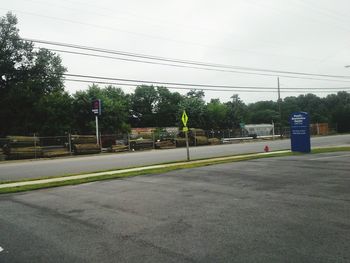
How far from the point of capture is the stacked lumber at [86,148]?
35031mm

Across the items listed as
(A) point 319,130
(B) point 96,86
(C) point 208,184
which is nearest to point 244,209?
(C) point 208,184

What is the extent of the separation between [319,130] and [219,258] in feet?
253

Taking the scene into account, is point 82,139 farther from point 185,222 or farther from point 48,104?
point 185,222

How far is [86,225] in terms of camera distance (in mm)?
7082

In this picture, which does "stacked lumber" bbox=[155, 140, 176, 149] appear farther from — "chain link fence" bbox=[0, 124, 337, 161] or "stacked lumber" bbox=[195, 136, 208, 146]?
"stacked lumber" bbox=[195, 136, 208, 146]

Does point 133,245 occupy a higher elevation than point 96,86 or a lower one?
lower

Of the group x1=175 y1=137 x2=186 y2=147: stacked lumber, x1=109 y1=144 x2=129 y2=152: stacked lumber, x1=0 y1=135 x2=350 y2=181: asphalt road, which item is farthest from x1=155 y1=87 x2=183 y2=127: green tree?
x1=0 y1=135 x2=350 y2=181: asphalt road

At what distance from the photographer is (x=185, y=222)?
696 centimetres

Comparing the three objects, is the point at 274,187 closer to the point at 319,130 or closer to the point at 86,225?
the point at 86,225

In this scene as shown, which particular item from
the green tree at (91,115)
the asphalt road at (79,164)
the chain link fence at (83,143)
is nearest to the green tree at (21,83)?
the green tree at (91,115)

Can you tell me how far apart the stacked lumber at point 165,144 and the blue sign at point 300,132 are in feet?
66.9

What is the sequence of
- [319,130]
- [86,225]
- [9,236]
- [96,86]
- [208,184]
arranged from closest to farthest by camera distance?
1. [9,236]
2. [86,225]
3. [208,184]
4. [96,86]
5. [319,130]

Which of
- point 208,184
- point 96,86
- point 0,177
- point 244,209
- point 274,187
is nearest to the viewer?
point 244,209

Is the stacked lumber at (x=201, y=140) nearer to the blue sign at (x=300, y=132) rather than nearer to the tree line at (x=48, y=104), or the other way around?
the tree line at (x=48, y=104)
